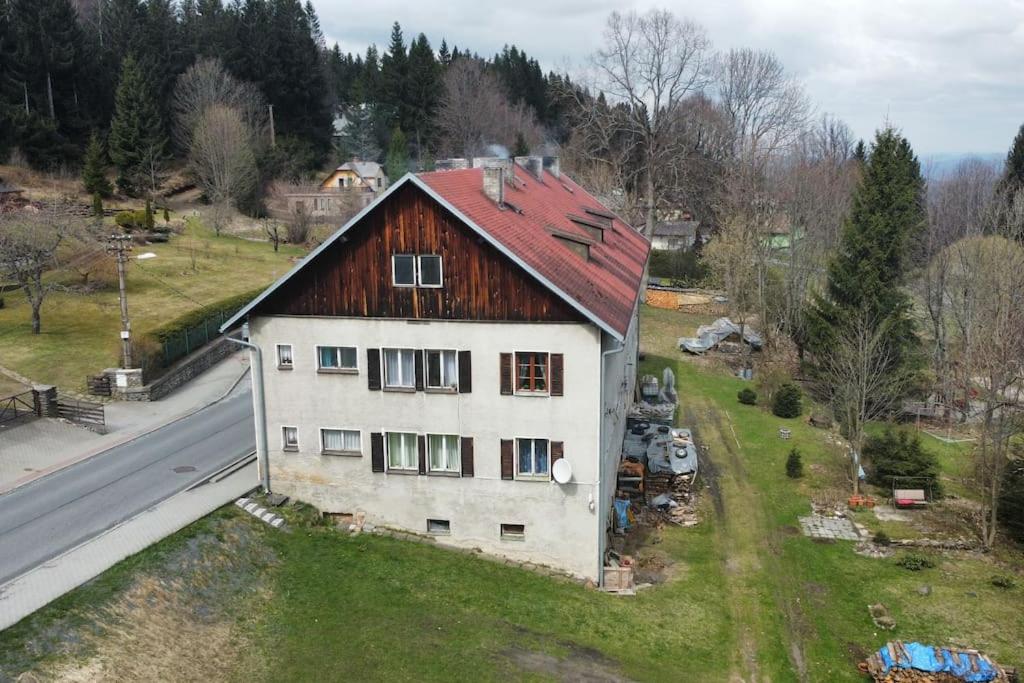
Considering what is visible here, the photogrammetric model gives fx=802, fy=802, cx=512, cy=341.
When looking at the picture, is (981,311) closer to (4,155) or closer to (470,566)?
(470,566)

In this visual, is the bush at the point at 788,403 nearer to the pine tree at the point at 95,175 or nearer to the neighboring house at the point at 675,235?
the neighboring house at the point at 675,235

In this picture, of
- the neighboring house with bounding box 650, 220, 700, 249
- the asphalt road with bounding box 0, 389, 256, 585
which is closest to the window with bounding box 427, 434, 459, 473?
the asphalt road with bounding box 0, 389, 256, 585

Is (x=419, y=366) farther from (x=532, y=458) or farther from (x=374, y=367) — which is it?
(x=532, y=458)

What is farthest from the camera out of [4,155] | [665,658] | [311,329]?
[4,155]

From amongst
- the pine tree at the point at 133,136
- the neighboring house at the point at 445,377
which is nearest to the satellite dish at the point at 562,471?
the neighboring house at the point at 445,377

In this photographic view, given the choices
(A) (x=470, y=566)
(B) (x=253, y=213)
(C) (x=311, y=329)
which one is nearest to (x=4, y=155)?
(B) (x=253, y=213)

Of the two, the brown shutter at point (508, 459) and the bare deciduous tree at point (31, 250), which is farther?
the bare deciduous tree at point (31, 250)

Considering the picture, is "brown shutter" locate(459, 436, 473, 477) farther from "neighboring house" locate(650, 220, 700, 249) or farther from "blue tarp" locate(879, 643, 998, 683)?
"neighboring house" locate(650, 220, 700, 249)
